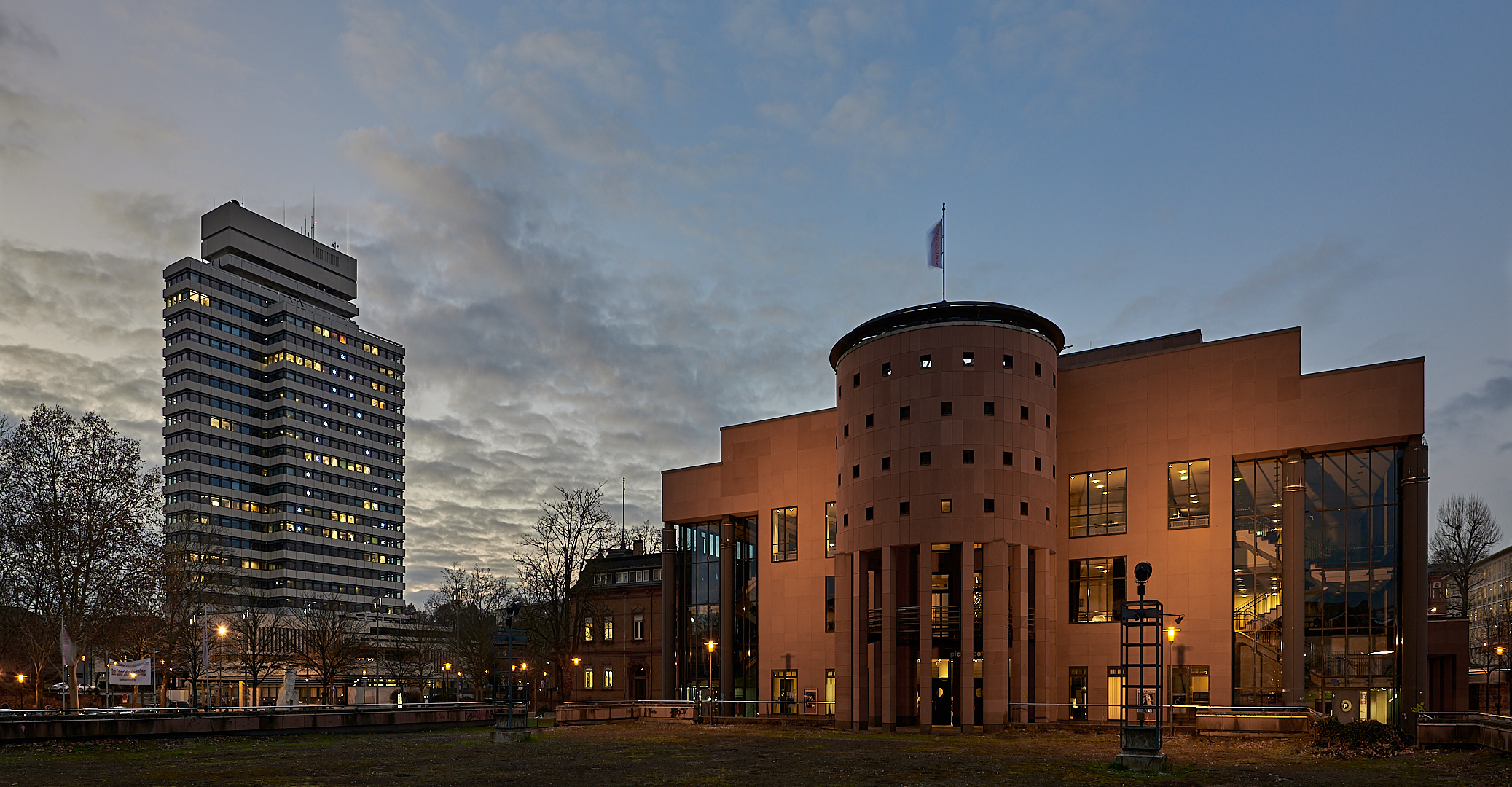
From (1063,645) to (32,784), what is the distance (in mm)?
44006

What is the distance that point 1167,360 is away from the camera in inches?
2020

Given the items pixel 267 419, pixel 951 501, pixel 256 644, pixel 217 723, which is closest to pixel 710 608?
pixel 951 501

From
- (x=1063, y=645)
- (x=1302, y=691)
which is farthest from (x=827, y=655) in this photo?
(x=1302, y=691)

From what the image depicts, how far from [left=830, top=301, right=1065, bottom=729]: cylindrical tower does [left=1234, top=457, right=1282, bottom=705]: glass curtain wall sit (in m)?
8.97

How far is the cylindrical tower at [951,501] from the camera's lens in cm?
4828

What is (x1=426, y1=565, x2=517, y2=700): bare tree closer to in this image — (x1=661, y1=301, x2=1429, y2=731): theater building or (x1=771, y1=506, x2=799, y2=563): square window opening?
(x1=771, y1=506, x2=799, y2=563): square window opening

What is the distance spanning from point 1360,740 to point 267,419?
18946 cm

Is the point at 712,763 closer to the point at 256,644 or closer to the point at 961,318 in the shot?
the point at 961,318

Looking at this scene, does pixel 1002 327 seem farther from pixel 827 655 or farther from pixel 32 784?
pixel 32 784

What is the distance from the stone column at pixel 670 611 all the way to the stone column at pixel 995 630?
26685 millimetres

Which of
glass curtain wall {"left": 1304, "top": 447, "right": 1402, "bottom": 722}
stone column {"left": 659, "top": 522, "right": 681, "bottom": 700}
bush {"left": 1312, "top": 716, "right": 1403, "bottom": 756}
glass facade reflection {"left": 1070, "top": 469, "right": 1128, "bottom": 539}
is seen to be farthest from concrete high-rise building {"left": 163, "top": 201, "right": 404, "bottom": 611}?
bush {"left": 1312, "top": 716, "right": 1403, "bottom": 756}

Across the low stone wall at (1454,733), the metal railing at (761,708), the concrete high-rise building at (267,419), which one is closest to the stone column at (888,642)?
the metal railing at (761,708)

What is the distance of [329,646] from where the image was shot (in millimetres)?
113000

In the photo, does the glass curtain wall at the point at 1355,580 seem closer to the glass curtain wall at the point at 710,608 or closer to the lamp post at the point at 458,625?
the glass curtain wall at the point at 710,608
